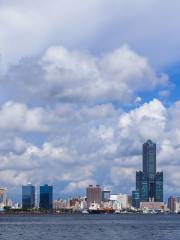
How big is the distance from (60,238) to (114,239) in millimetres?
13842

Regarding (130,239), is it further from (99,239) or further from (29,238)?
(29,238)

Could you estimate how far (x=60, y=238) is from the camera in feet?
534

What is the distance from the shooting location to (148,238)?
536ft

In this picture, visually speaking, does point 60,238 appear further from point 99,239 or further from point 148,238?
point 148,238

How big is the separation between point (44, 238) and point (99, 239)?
13880mm

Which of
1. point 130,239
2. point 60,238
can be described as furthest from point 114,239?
point 60,238

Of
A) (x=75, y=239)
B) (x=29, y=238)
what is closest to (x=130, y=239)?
(x=75, y=239)

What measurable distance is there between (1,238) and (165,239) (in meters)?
41.3

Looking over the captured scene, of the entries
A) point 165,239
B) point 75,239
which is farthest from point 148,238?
point 75,239

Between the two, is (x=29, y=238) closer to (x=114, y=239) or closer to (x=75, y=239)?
(x=75, y=239)

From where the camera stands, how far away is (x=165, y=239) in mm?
158625

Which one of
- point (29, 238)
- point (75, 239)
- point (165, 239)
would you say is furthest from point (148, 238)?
point (29, 238)

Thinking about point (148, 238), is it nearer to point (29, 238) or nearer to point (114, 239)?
point (114, 239)

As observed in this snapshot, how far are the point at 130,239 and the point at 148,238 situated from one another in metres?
6.25
